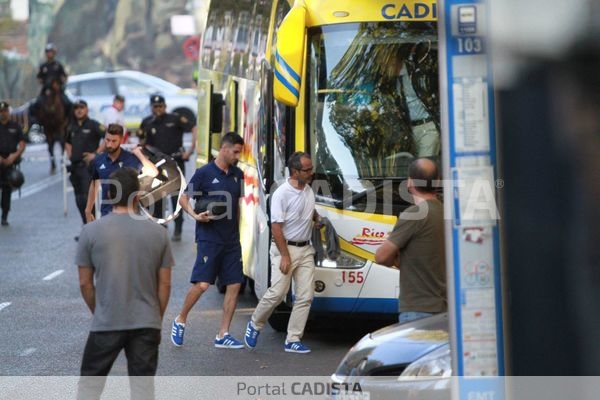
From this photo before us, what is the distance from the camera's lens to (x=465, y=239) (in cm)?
642

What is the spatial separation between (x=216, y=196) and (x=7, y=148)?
462 inches

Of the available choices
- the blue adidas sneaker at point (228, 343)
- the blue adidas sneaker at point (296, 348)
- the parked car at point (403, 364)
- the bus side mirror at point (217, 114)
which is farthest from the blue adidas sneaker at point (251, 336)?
the bus side mirror at point (217, 114)

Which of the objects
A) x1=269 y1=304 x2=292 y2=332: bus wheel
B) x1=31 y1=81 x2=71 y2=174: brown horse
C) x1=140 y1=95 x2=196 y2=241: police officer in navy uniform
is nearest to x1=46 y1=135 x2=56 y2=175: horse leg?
x1=31 y1=81 x2=71 y2=174: brown horse

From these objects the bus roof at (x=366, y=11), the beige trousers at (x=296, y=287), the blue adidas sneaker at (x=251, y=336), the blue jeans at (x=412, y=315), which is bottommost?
the blue adidas sneaker at (x=251, y=336)

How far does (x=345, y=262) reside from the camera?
12.7m

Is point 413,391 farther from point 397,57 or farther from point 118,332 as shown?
point 397,57

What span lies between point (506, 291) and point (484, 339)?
0.24 m

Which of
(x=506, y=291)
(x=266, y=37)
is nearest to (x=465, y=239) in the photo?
(x=506, y=291)

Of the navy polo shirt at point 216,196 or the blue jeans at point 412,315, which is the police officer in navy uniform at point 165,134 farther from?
the blue jeans at point 412,315

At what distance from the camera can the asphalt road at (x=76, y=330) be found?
39.0ft

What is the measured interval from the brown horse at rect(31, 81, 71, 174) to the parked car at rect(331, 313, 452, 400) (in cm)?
2327

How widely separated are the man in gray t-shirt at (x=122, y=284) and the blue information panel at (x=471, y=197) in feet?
8.12

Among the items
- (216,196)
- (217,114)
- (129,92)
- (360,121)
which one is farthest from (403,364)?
(129,92)

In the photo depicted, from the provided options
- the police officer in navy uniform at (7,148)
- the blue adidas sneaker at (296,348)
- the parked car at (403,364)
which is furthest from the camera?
the police officer in navy uniform at (7,148)
